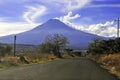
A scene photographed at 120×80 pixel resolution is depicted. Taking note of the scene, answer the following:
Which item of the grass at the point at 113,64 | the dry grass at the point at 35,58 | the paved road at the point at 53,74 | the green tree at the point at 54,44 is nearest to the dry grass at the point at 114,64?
the grass at the point at 113,64

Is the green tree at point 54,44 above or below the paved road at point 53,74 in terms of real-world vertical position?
above

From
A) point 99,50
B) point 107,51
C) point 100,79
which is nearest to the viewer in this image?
point 100,79

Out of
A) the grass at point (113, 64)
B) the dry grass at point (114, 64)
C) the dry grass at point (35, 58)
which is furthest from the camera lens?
the dry grass at point (35, 58)

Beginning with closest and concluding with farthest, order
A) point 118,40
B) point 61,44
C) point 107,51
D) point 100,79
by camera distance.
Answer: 1. point 100,79
2. point 118,40
3. point 107,51
4. point 61,44

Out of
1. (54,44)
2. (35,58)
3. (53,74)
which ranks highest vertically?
(54,44)

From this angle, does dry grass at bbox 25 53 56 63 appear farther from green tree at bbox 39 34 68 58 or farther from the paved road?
green tree at bbox 39 34 68 58

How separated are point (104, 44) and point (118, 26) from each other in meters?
5.71

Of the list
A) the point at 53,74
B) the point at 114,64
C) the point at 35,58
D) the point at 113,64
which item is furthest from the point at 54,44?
the point at 53,74

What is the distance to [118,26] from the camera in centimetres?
7394

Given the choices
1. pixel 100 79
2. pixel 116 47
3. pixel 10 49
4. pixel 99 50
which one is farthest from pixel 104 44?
pixel 100 79

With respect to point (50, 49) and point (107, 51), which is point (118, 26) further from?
point (50, 49)

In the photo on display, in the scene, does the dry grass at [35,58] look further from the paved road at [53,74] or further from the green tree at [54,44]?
the green tree at [54,44]

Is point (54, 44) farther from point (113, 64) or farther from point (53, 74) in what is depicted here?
point (53, 74)

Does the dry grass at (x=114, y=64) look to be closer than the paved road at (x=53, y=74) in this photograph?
No
